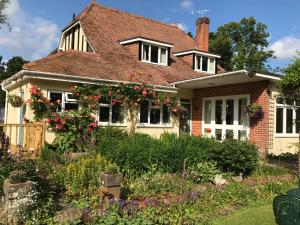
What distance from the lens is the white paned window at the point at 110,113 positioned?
14.7m

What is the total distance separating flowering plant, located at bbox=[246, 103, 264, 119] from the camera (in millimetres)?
13818

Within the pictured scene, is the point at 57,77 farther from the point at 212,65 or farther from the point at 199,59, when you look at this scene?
the point at 212,65

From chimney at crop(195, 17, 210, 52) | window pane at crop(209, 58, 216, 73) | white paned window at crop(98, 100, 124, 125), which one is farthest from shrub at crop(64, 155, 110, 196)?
chimney at crop(195, 17, 210, 52)

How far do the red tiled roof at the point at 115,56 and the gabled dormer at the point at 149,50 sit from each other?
1.26 ft

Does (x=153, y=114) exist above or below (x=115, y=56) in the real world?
below

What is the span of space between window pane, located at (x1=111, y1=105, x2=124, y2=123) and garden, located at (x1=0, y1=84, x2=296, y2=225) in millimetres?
2289

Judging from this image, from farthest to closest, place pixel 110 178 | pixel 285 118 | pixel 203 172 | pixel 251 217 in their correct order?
1. pixel 285 118
2. pixel 203 172
3. pixel 251 217
4. pixel 110 178

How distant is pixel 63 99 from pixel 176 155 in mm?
6110

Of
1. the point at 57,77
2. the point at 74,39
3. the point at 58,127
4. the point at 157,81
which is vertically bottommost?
the point at 58,127

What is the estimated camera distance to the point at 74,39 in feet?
68.6

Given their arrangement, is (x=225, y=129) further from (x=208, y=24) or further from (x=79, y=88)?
(x=208, y=24)

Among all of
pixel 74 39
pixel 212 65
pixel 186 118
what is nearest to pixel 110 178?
pixel 186 118

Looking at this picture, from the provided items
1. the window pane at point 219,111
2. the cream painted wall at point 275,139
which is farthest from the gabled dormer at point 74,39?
the cream painted wall at point 275,139

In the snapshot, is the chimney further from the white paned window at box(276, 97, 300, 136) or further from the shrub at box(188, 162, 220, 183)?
the shrub at box(188, 162, 220, 183)
